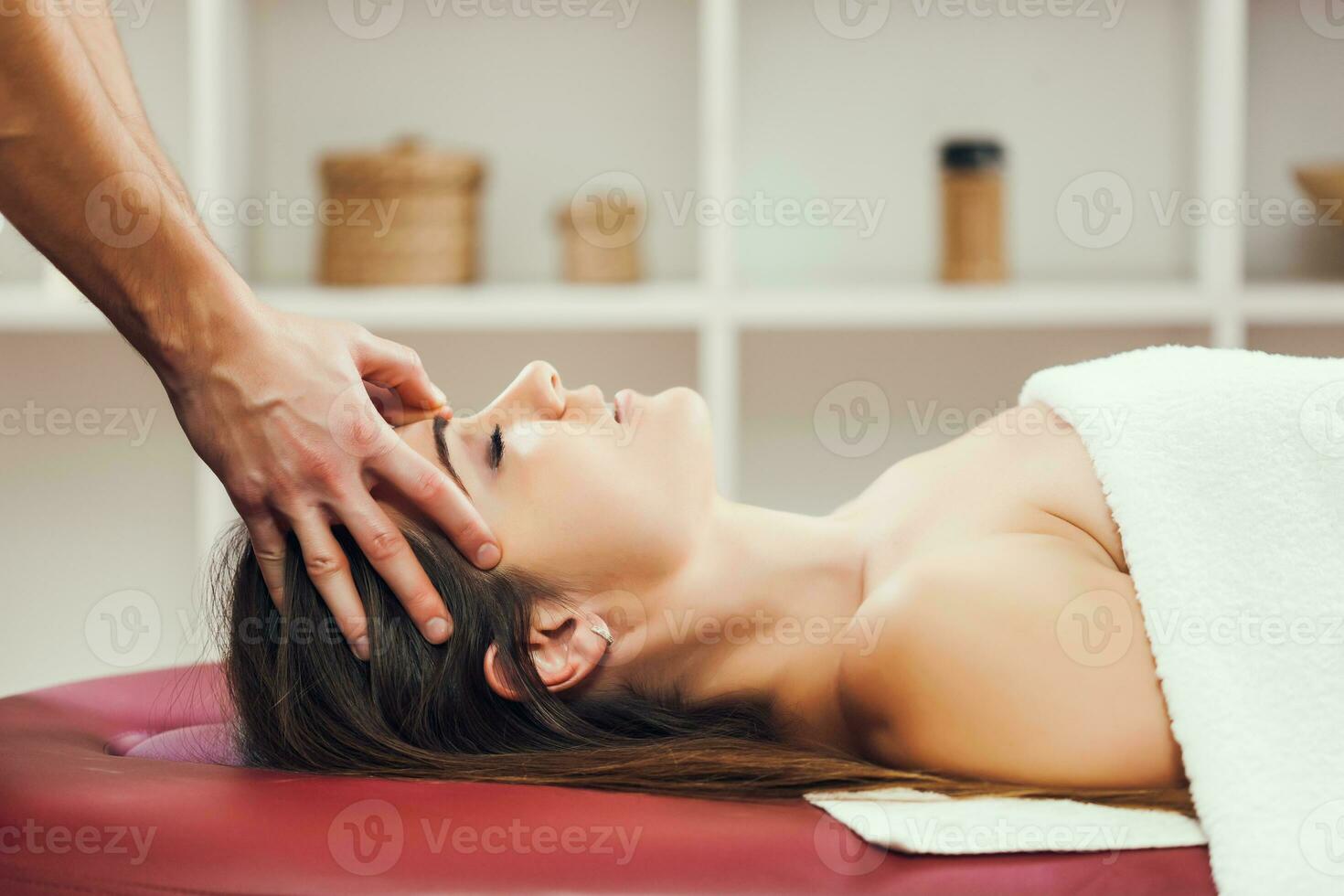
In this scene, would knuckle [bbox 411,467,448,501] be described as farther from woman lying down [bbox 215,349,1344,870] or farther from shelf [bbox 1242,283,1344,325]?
shelf [bbox 1242,283,1344,325]

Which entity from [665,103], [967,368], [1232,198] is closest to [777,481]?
[967,368]

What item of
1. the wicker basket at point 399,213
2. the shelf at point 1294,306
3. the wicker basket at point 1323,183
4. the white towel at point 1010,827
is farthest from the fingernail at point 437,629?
the wicker basket at point 1323,183

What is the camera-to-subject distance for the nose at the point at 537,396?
117 centimetres

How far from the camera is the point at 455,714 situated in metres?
1.05

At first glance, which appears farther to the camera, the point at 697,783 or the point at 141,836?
the point at 697,783

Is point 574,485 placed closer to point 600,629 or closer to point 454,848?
point 600,629

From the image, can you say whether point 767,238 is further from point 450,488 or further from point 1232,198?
point 450,488

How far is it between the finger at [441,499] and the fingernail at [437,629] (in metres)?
0.06

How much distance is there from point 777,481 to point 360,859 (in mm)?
1746

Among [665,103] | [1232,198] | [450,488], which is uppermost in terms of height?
[665,103]

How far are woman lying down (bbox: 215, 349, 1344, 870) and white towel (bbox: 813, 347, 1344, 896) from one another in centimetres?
2

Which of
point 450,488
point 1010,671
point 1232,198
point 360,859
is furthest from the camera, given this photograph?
point 1232,198

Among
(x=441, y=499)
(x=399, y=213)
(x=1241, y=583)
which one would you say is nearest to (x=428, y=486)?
(x=441, y=499)

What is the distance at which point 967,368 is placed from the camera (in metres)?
2.44
